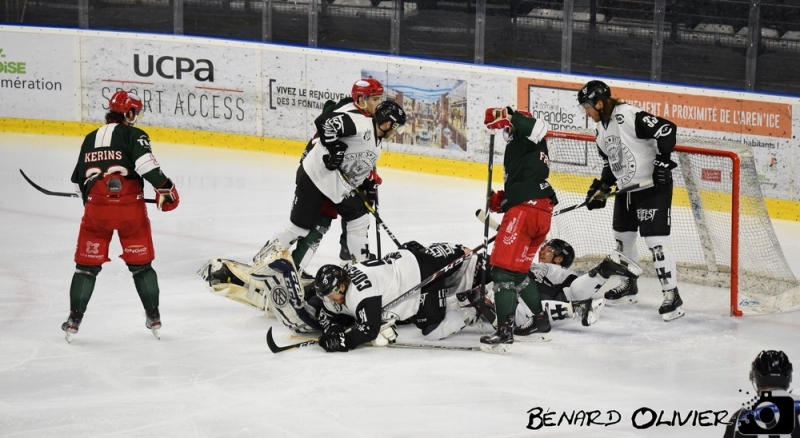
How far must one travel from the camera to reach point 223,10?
37.3 feet

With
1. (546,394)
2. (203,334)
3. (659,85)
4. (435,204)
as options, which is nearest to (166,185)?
(203,334)

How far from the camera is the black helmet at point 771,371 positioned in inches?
108

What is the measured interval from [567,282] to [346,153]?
1.34m

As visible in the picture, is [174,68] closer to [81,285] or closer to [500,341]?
[81,285]

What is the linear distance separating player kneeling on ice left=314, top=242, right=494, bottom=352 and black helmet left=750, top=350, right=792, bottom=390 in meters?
2.84

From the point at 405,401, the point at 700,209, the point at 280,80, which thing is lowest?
the point at 405,401

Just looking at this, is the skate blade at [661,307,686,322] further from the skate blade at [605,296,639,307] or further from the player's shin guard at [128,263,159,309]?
the player's shin guard at [128,263,159,309]

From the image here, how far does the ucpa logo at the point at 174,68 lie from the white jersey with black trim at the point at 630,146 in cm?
599

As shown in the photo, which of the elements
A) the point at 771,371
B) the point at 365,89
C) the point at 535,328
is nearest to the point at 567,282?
the point at 535,328

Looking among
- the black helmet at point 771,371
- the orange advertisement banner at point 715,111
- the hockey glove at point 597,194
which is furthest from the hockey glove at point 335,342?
the orange advertisement banner at point 715,111

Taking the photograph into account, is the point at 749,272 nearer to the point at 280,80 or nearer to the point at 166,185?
the point at 166,185

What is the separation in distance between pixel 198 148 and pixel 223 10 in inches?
53.7

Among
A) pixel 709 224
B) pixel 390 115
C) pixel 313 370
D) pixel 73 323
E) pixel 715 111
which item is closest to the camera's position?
pixel 313 370

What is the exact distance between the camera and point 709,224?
22.5 ft
